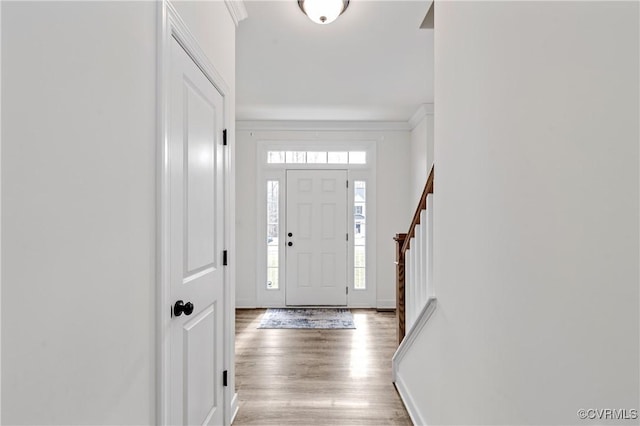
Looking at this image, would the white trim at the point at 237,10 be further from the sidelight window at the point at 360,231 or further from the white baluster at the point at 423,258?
the sidelight window at the point at 360,231

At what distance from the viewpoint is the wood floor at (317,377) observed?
2289mm

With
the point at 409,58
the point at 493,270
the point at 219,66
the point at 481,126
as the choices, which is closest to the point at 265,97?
the point at 409,58

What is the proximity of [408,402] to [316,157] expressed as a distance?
3.49m

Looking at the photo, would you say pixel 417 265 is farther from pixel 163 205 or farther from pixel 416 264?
pixel 163 205

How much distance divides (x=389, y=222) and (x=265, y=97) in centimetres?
235

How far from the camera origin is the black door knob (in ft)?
4.59

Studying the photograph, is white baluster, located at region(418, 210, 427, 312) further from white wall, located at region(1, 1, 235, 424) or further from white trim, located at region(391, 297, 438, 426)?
white wall, located at region(1, 1, 235, 424)

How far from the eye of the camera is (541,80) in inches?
37.9

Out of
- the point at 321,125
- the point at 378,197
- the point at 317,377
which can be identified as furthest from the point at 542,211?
the point at 321,125

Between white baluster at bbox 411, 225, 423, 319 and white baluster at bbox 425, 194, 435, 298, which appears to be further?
white baluster at bbox 411, 225, 423, 319

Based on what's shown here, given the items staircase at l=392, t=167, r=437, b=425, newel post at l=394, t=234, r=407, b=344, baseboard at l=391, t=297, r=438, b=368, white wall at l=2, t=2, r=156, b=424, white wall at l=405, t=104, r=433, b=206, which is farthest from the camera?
white wall at l=405, t=104, r=433, b=206

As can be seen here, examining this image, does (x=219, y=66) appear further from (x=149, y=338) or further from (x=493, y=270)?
(x=493, y=270)
